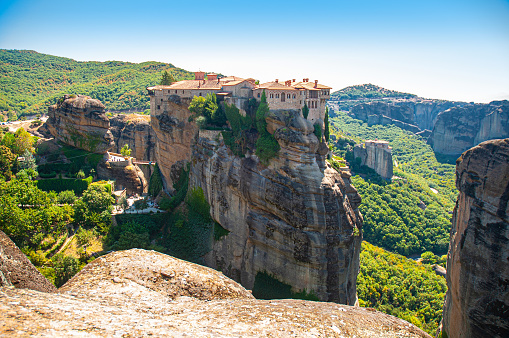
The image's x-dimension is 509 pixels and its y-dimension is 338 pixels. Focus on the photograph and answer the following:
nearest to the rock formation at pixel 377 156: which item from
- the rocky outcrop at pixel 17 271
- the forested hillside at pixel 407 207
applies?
the forested hillside at pixel 407 207

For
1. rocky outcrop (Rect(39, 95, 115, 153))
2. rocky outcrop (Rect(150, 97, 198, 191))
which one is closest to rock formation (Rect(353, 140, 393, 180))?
rocky outcrop (Rect(150, 97, 198, 191))

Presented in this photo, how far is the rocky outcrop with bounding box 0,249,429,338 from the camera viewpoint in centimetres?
708

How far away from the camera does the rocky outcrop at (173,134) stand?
146 ft

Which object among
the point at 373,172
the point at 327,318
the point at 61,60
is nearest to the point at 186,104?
the point at 327,318

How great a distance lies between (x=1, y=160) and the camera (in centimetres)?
4262

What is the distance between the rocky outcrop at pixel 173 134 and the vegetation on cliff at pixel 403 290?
29.0 m

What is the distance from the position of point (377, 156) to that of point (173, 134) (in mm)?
59587

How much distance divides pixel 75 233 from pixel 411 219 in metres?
58.5

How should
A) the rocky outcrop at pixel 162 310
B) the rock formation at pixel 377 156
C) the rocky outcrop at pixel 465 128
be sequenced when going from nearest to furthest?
1. the rocky outcrop at pixel 162 310
2. the rock formation at pixel 377 156
3. the rocky outcrop at pixel 465 128

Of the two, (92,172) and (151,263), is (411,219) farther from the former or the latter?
(151,263)

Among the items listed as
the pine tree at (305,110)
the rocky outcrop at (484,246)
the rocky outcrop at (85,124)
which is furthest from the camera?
the rocky outcrop at (85,124)

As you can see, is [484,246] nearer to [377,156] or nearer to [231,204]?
[231,204]

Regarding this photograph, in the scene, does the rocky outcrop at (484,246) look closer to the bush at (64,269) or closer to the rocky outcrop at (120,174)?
the bush at (64,269)

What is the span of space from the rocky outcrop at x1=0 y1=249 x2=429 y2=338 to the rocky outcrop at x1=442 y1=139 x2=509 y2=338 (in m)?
10.9
